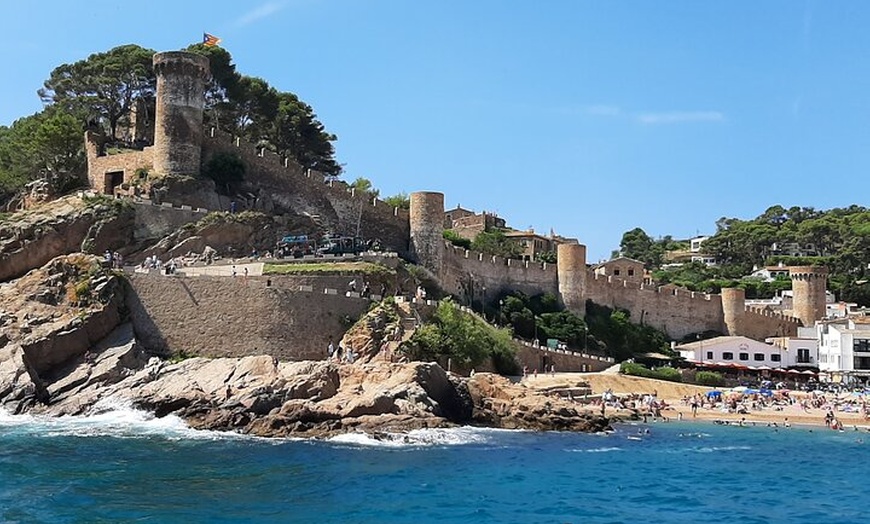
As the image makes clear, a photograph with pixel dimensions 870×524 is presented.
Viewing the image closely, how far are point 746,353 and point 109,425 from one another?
3544 cm

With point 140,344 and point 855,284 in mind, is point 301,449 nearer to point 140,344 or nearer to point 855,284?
point 140,344

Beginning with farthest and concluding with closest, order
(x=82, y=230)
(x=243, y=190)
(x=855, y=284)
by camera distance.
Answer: (x=855, y=284)
(x=243, y=190)
(x=82, y=230)

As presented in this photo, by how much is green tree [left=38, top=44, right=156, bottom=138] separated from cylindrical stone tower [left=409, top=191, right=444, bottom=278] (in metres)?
16.5

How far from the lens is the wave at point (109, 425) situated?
86.1ft

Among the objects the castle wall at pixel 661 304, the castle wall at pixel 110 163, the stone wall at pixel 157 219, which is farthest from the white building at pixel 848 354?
the castle wall at pixel 110 163

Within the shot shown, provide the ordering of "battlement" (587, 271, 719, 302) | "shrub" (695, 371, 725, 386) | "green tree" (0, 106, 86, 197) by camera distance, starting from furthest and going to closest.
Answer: "battlement" (587, 271, 719, 302), "shrub" (695, 371, 725, 386), "green tree" (0, 106, 86, 197)

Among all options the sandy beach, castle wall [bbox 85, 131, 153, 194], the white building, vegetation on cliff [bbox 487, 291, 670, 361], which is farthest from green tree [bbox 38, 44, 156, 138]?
the white building

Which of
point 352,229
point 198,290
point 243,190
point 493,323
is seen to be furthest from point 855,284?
point 198,290

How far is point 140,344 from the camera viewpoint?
3250 centimetres

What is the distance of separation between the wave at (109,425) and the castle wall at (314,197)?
15.2 metres

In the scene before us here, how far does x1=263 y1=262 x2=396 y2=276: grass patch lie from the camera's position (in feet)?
116

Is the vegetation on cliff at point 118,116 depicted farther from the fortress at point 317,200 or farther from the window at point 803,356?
the window at point 803,356

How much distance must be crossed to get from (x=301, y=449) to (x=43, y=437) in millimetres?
7250

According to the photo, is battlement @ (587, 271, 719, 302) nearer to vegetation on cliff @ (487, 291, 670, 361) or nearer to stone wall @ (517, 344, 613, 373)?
vegetation on cliff @ (487, 291, 670, 361)
